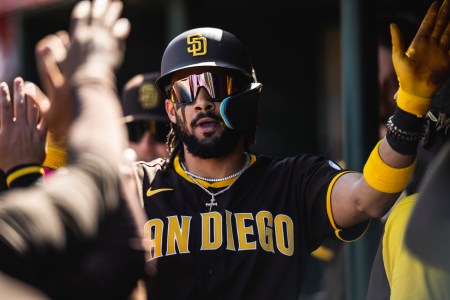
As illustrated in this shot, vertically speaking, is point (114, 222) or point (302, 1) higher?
point (114, 222)

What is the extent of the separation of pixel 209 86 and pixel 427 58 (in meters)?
1.08

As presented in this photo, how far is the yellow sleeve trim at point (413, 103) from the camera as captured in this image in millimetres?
2553

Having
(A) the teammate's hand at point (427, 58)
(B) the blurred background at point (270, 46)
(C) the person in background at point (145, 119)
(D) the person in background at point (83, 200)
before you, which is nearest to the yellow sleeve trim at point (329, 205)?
(A) the teammate's hand at point (427, 58)

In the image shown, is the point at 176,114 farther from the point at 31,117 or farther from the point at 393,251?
the point at 31,117

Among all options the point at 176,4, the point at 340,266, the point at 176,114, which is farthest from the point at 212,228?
the point at 176,4

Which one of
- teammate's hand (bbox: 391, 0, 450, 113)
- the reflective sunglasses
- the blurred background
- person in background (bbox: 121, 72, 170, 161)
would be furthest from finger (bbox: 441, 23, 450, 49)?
the blurred background

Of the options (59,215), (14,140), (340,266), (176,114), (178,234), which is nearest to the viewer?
(59,215)

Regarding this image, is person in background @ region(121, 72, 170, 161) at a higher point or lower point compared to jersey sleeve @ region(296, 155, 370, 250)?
lower

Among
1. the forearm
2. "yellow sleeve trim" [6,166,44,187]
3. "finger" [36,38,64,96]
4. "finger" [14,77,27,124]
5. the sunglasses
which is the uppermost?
"finger" [36,38,64,96]

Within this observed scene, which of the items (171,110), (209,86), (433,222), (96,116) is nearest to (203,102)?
(209,86)

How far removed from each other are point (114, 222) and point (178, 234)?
149 centimetres

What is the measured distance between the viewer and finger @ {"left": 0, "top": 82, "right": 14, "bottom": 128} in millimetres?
2174

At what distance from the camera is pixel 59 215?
1433mm

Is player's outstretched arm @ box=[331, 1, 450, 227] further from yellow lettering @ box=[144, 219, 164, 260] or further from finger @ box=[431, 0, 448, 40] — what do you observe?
yellow lettering @ box=[144, 219, 164, 260]
